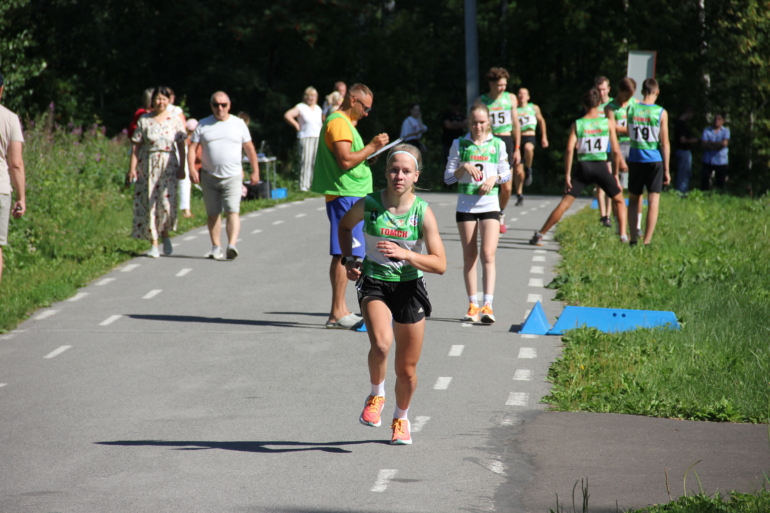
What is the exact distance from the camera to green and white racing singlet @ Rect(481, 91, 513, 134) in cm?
1367

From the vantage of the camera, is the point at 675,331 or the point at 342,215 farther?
the point at 342,215

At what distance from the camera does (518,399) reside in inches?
261

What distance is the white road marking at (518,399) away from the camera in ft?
21.4

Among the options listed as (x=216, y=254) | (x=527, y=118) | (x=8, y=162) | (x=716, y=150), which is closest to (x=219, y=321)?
(x=8, y=162)

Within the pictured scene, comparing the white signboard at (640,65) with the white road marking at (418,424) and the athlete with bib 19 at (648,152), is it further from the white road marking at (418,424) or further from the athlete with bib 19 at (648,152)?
the white road marking at (418,424)

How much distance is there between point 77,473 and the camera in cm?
524

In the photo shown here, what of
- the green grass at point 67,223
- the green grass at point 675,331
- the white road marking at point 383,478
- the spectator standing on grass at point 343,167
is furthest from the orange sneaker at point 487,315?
the green grass at point 67,223

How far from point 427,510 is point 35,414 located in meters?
2.94

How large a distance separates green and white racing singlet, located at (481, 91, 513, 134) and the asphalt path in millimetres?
3065

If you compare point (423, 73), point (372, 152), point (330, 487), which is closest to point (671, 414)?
point (330, 487)

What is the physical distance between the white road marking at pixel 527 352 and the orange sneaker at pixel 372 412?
233 cm

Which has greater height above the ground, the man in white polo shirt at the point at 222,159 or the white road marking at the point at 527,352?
the man in white polo shirt at the point at 222,159

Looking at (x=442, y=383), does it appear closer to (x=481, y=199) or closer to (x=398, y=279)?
(x=398, y=279)

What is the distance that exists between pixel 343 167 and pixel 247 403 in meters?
2.46
